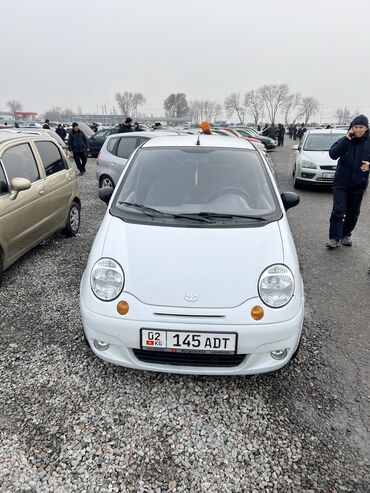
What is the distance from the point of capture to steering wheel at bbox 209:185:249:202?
322cm

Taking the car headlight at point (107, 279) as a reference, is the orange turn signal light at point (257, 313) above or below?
below

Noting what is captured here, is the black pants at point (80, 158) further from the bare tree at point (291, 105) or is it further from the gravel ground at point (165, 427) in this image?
the bare tree at point (291, 105)

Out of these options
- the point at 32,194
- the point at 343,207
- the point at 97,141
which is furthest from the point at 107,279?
the point at 97,141

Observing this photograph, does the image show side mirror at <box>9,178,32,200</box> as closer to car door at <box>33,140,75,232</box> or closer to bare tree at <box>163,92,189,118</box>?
car door at <box>33,140,75,232</box>

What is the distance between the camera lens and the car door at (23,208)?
4.09m

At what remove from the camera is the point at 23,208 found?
14.3 ft

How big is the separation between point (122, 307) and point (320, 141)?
970 cm

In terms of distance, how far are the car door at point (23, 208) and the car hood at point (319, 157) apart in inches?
280

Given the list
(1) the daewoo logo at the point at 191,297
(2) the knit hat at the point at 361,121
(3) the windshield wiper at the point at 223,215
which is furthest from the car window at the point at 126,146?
(1) the daewoo logo at the point at 191,297

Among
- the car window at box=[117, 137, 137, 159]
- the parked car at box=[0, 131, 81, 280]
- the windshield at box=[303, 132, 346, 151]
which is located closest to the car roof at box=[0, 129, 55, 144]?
the parked car at box=[0, 131, 81, 280]

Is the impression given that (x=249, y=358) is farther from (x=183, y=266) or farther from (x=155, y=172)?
(x=155, y=172)

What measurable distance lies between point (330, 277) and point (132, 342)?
10.1 ft

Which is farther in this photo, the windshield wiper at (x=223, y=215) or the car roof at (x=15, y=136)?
the car roof at (x=15, y=136)

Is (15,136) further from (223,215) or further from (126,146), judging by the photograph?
(126,146)
